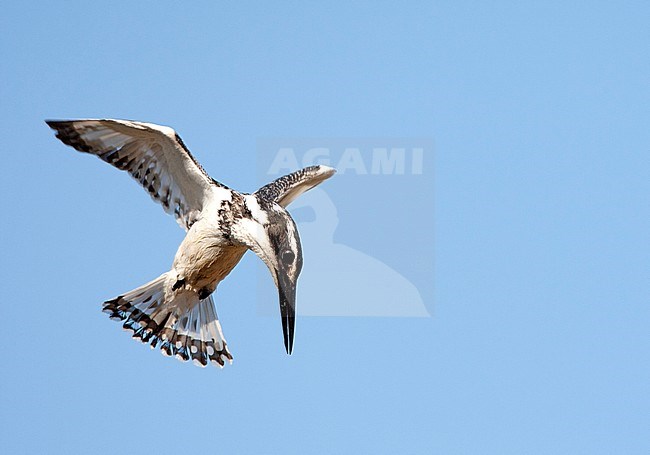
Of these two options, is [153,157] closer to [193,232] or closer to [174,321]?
[193,232]

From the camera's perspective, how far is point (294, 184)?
759cm

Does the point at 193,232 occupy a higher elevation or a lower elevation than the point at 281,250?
higher

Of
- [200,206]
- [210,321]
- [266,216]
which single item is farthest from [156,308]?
[266,216]

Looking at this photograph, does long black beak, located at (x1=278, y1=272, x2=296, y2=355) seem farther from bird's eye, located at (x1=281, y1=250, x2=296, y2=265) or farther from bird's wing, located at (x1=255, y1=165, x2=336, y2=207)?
bird's wing, located at (x1=255, y1=165, x2=336, y2=207)

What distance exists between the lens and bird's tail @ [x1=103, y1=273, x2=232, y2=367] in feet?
25.1

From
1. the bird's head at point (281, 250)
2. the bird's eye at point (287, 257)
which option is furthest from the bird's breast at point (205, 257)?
the bird's eye at point (287, 257)

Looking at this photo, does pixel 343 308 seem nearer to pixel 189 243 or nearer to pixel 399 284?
pixel 399 284

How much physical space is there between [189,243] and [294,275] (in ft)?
3.47

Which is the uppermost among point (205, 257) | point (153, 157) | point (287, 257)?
point (153, 157)

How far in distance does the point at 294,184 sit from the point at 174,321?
3.81 ft

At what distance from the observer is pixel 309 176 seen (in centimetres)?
770

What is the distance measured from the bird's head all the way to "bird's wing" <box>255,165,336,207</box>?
0.74 m

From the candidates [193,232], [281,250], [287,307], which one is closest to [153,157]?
[193,232]

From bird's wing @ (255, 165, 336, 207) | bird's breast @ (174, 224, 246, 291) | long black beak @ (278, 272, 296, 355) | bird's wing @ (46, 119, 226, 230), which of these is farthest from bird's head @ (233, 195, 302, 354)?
bird's wing @ (255, 165, 336, 207)
